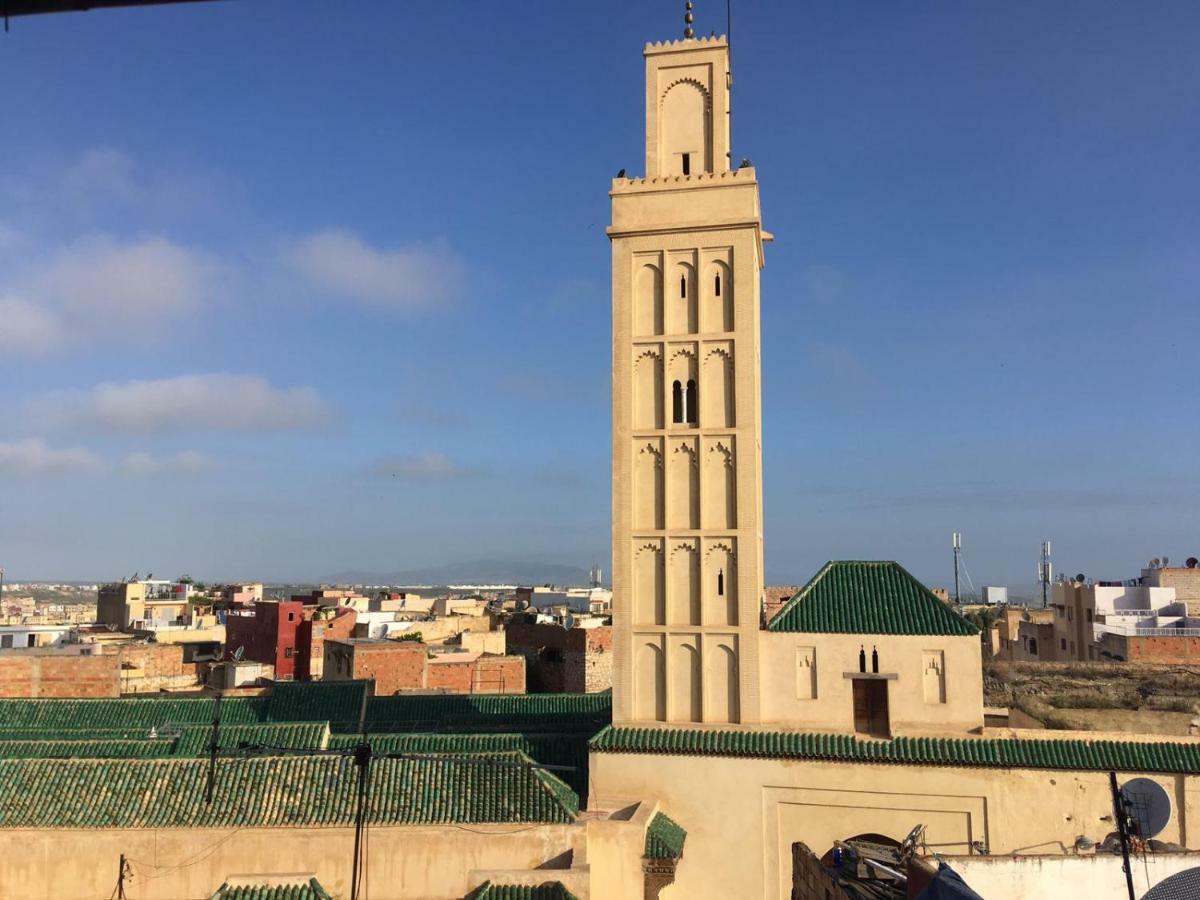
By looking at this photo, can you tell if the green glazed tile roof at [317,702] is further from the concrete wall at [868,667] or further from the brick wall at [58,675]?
the concrete wall at [868,667]

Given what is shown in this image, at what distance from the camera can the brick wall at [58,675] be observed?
30.3 metres

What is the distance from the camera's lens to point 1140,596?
49.8 meters

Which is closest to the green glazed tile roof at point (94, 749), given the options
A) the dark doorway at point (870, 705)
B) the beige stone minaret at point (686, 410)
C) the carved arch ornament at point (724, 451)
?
the beige stone minaret at point (686, 410)

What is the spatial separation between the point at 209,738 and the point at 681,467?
11.2m

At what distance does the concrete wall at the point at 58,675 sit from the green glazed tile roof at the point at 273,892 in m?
20.5

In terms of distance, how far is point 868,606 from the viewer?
19281 mm

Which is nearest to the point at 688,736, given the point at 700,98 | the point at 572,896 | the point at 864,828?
the point at 864,828

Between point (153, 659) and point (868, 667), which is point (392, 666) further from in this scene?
point (868, 667)

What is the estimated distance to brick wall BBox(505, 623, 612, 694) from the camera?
39125mm

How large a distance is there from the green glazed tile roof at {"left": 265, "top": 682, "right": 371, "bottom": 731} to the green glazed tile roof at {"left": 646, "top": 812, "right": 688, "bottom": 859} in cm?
955

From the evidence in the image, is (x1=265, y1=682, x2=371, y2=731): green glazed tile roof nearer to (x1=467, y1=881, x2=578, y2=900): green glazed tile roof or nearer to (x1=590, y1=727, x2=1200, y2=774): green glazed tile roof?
(x1=590, y1=727, x2=1200, y2=774): green glazed tile roof

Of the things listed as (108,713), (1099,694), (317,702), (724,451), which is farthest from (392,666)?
(1099,694)

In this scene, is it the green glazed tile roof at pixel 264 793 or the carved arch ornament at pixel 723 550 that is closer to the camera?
the green glazed tile roof at pixel 264 793

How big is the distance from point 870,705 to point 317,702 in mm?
14872
